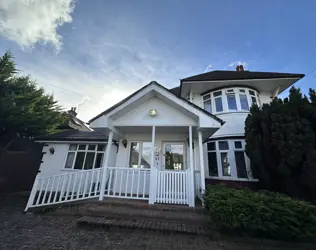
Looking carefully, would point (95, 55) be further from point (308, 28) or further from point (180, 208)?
point (308, 28)

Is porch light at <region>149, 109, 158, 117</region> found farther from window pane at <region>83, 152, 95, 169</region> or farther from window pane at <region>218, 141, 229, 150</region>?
window pane at <region>83, 152, 95, 169</region>

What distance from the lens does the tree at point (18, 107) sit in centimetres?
1130

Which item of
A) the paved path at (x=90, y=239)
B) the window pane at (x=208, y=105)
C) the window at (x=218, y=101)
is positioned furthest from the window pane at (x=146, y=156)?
the window at (x=218, y=101)

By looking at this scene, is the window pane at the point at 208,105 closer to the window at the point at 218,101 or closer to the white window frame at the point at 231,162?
the window at the point at 218,101

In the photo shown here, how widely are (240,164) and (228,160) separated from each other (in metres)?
0.62

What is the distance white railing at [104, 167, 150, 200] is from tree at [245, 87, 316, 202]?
5.02 m

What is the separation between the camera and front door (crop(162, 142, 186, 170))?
7.12 meters

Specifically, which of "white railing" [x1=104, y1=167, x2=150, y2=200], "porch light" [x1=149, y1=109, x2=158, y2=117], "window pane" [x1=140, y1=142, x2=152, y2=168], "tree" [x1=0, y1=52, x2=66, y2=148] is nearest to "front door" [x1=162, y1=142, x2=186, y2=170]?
"window pane" [x1=140, y1=142, x2=152, y2=168]

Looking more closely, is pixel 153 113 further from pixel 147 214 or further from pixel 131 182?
pixel 147 214

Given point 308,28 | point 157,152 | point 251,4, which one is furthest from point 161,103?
point 308,28

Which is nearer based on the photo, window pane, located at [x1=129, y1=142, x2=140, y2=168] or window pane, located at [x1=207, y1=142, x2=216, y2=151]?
window pane, located at [x1=129, y1=142, x2=140, y2=168]

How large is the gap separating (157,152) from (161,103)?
252 cm

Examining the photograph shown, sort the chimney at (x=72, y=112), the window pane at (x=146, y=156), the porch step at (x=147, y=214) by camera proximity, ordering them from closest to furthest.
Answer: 1. the porch step at (x=147, y=214)
2. the window pane at (x=146, y=156)
3. the chimney at (x=72, y=112)

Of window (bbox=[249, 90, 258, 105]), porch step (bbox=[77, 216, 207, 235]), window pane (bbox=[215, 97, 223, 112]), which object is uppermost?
window (bbox=[249, 90, 258, 105])
